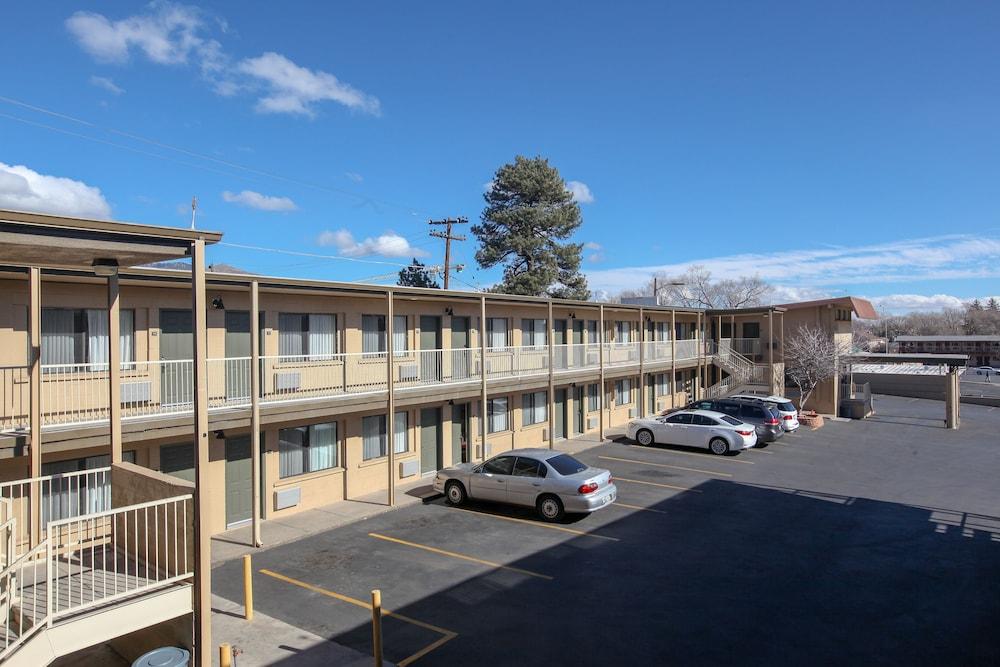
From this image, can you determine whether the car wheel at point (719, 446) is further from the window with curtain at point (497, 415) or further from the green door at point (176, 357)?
the green door at point (176, 357)

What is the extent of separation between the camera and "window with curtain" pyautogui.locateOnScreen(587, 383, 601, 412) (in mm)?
28167

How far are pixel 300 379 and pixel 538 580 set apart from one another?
7959 mm

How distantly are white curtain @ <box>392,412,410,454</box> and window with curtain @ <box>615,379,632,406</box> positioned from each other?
13936mm

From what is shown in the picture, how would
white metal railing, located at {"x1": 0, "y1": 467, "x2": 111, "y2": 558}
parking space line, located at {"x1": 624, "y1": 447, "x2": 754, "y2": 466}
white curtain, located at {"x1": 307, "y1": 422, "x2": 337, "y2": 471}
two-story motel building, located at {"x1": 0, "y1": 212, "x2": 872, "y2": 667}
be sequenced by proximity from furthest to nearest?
parking space line, located at {"x1": 624, "y1": 447, "x2": 754, "y2": 466} < white curtain, located at {"x1": 307, "y1": 422, "x2": 337, "y2": 471} < two-story motel building, located at {"x1": 0, "y1": 212, "x2": 872, "y2": 667} < white metal railing, located at {"x1": 0, "y1": 467, "x2": 111, "y2": 558}

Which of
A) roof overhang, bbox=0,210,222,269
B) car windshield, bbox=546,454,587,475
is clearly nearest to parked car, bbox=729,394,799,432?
car windshield, bbox=546,454,587,475

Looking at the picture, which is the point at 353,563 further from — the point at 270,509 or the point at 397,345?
the point at 397,345

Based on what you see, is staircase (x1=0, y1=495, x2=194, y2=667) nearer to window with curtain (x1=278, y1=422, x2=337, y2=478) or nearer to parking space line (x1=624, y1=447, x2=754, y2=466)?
window with curtain (x1=278, y1=422, x2=337, y2=478)

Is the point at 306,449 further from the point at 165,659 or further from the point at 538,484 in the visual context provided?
the point at 165,659

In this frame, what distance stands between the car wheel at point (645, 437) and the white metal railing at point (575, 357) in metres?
3.27

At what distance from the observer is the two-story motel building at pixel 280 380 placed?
39.0 feet


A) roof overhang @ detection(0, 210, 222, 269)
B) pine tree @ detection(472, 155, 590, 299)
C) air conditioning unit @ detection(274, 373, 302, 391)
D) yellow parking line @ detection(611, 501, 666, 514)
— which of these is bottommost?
yellow parking line @ detection(611, 501, 666, 514)

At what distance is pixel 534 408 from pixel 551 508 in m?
9.82

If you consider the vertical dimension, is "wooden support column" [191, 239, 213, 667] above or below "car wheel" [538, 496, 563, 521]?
above

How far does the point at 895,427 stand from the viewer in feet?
99.8
